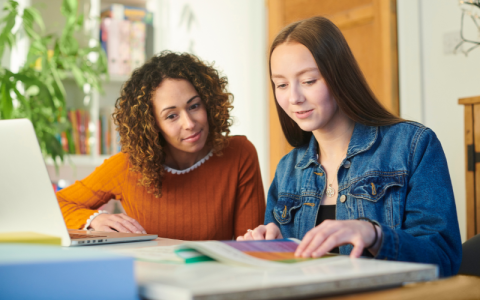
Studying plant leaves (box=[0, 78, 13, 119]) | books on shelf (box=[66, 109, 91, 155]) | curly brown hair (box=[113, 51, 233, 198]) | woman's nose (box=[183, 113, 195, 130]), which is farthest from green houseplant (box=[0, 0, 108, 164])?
woman's nose (box=[183, 113, 195, 130])

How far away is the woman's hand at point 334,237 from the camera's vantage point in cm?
62

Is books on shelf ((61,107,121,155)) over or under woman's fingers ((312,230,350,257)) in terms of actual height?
over

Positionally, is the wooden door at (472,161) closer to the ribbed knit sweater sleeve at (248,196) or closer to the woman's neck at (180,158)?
the ribbed knit sweater sleeve at (248,196)

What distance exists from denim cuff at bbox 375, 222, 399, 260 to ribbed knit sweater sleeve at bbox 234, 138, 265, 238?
85 cm

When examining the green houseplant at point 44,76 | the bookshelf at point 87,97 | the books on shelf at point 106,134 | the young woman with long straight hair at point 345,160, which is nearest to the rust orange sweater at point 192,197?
the young woman with long straight hair at point 345,160

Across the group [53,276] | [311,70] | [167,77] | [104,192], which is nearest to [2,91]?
[104,192]

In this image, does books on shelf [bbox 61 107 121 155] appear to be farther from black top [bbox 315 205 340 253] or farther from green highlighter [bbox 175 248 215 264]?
green highlighter [bbox 175 248 215 264]

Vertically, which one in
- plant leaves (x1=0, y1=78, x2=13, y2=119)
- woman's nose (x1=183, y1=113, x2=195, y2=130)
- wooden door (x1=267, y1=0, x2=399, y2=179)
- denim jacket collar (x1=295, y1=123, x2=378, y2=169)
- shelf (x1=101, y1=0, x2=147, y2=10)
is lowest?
denim jacket collar (x1=295, y1=123, x2=378, y2=169)

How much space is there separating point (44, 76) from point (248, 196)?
1381 mm

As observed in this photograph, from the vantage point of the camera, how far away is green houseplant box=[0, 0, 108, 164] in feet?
6.54

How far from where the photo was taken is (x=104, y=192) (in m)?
1.61

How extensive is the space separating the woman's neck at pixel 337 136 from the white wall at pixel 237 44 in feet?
7.38

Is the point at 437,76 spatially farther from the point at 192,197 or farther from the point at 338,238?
the point at 338,238

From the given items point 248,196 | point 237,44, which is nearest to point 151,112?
point 248,196
